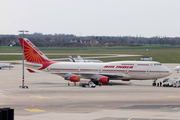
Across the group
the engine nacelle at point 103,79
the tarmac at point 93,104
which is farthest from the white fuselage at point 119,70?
the tarmac at point 93,104

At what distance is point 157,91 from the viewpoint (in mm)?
50000

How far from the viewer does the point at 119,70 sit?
60312 millimetres

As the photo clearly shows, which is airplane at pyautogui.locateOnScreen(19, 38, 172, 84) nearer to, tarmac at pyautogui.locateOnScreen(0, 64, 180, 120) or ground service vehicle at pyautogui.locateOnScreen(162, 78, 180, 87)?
ground service vehicle at pyautogui.locateOnScreen(162, 78, 180, 87)

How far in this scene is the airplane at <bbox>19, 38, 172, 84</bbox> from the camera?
58.9 metres

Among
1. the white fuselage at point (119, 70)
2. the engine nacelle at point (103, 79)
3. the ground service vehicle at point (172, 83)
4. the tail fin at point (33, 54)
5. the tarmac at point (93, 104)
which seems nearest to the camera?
the tarmac at point (93, 104)

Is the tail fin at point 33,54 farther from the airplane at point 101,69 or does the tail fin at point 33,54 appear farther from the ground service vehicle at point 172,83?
the ground service vehicle at point 172,83

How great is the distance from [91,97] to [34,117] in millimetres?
14084

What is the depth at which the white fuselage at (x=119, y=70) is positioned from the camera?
2314 inches

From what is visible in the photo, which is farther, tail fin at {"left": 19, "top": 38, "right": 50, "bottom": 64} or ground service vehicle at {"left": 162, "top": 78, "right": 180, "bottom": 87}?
tail fin at {"left": 19, "top": 38, "right": 50, "bottom": 64}

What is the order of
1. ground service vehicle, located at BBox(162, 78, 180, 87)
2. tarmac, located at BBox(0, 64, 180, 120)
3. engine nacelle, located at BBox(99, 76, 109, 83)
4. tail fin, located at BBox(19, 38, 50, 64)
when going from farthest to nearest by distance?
tail fin, located at BBox(19, 38, 50, 64)
engine nacelle, located at BBox(99, 76, 109, 83)
ground service vehicle, located at BBox(162, 78, 180, 87)
tarmac, located at BBox(0, 64, 180, 120)

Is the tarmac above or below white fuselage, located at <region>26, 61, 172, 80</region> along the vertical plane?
below

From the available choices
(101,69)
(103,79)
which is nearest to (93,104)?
(103,79)

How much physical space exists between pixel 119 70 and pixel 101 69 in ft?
11.7

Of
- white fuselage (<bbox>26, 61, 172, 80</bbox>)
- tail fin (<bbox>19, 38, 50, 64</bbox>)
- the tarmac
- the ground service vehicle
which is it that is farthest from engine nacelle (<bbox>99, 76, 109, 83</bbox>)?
tail fin (<bbox>19, 38, 50, 64</bbox>)
